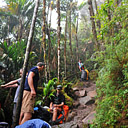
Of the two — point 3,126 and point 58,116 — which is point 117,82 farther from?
point 3,126

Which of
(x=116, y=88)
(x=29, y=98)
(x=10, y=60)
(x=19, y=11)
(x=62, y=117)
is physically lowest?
(x=62, y=117)

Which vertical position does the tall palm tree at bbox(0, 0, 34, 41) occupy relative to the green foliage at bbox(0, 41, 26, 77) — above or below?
above

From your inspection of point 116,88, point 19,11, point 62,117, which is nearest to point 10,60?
point 62,117

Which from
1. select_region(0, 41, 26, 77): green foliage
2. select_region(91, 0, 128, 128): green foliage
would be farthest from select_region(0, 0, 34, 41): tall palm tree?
select_region(91, 0, 128, 128): green foliage

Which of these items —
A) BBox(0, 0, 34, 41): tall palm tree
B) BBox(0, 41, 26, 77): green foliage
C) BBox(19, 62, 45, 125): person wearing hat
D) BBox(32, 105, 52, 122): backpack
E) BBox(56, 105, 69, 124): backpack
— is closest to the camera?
BBox(19, 62, 45, 125): person wearing hat

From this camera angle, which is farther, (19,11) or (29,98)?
(19,11)

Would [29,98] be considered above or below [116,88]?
below

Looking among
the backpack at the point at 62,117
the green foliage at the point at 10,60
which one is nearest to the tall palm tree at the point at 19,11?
the green foliage at the point at 10,60

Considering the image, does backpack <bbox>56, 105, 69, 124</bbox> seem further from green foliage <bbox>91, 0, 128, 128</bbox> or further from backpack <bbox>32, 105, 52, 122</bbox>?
green foliage <bbox>91, 0, 128, 128</bbox>

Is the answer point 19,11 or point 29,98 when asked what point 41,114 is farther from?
point 19,11

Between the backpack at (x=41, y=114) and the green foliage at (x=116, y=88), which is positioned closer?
the green foliage at (x=116, y=88)

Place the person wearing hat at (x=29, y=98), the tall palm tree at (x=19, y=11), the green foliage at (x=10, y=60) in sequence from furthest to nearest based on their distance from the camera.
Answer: the tall palm tree at (x=19, y=11) < the green foliage at (x=10, y=60) < the person wearing hat at (x=29, y=98)

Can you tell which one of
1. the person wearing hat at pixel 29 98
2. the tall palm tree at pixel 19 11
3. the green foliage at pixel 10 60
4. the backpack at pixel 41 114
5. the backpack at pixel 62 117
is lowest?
the backpack at pixel 62 117

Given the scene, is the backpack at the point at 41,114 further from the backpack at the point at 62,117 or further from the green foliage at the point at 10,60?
the green foliage at the point at 10,60
